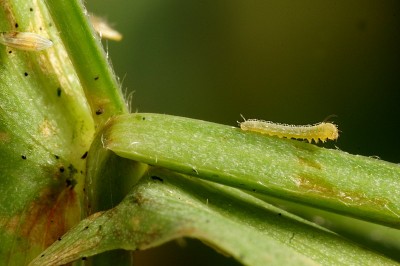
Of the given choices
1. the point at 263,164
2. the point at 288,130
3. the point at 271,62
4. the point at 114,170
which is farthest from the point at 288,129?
the point at 271,62

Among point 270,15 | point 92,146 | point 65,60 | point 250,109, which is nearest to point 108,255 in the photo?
point 92,146

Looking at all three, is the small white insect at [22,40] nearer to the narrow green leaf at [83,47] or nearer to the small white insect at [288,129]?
the narrow green leaf at [83,47]

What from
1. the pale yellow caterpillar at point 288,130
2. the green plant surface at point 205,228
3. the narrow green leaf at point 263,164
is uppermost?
the pale yellow caterpillar at point 288,130

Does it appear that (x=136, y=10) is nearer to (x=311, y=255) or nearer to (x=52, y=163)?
(x=52, y=163)

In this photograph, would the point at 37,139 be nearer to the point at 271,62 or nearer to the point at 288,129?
the point at 288,129

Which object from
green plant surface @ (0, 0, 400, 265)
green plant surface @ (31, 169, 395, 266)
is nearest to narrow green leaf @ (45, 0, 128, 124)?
green plant surface @ (0, 0, 400, 265)

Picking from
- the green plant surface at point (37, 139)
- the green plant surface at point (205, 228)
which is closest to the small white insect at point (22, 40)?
the green plant surface at point (37, 139)

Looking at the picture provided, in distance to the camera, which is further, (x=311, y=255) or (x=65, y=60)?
(x=65, y=60)
